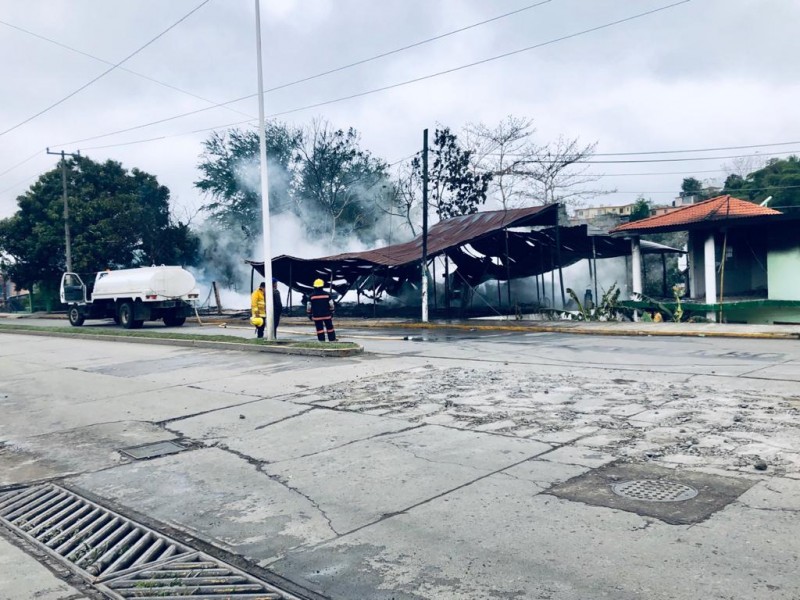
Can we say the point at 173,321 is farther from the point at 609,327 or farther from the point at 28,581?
the point at 28,581

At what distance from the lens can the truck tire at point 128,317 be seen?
26.9 m

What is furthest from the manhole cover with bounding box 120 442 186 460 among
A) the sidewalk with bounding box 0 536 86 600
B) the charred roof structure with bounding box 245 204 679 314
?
the charred roof structure with bounding box 245 204 679 314

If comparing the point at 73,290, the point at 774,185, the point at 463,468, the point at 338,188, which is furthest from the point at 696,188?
the point at 463,468

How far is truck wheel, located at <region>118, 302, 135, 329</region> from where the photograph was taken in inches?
1060

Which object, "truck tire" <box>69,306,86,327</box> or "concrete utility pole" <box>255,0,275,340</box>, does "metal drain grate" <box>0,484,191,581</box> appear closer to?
"concrete utility pole" <box>255,0,275,340</box>

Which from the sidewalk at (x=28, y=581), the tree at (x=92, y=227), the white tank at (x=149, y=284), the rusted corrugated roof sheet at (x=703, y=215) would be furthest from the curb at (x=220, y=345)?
the tree at (x=92, y=227)

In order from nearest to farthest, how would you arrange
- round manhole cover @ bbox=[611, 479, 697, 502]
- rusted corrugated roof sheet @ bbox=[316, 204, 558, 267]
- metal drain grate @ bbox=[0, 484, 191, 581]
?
metal drain grate @ bbox=[0, 484, 191, 581]
round manhole cover @ bbox=[611, 479, 697, 502]
rusted corrugated roof sheet @ bbox=[316, 204, 558, 267]

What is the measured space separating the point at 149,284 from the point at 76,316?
6168mm

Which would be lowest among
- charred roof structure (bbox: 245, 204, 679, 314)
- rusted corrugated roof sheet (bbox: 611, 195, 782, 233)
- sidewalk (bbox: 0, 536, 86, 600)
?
sidewalk (bbox: 0, 536, 86, 600)

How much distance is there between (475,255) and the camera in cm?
2642

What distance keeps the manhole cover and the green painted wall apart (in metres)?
21.1

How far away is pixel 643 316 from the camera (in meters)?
22.2

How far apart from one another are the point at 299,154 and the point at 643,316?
1058 inches

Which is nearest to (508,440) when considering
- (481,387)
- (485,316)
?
(481,387)
